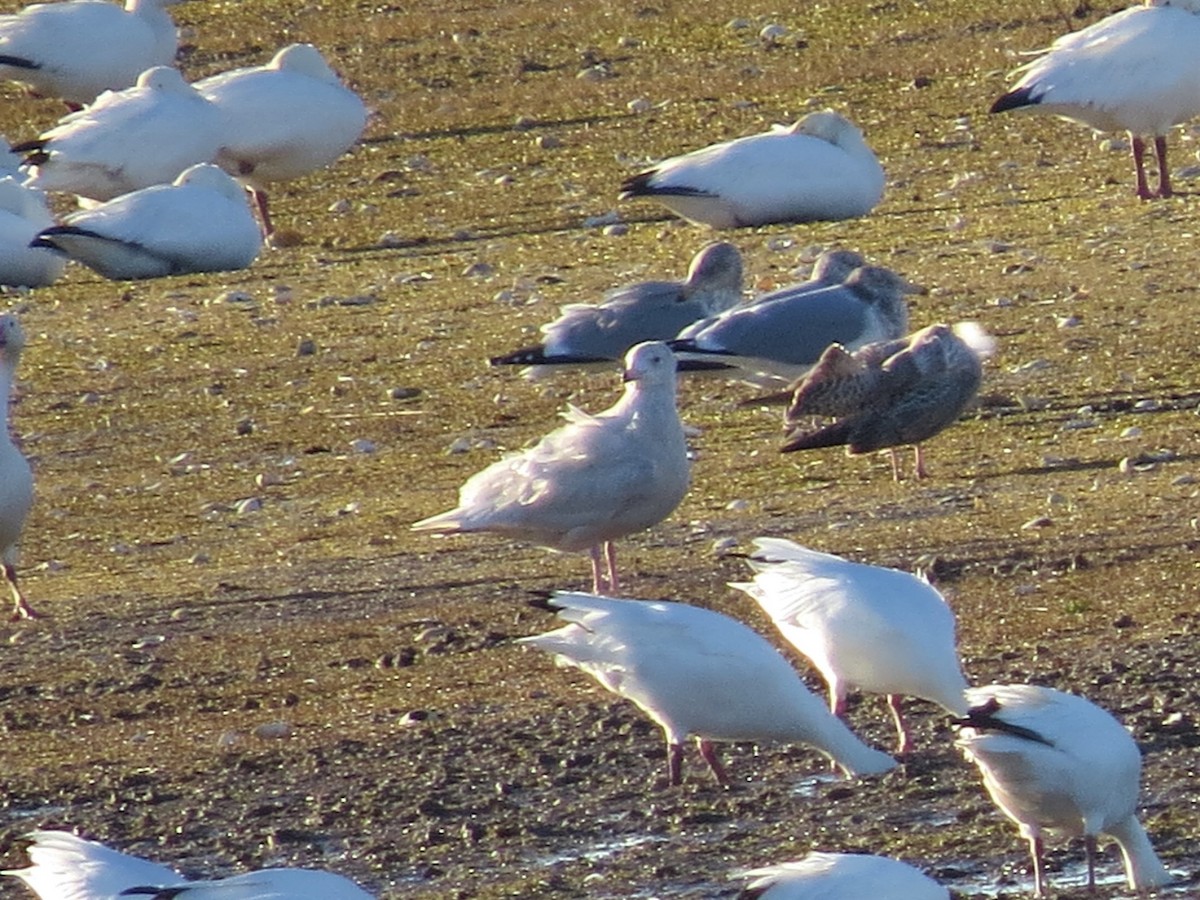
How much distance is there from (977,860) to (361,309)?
22.6ft

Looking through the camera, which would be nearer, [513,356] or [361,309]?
[513,356]

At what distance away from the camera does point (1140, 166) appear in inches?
511

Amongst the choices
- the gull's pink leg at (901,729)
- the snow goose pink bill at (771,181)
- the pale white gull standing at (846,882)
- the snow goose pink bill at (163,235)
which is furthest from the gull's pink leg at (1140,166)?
the pale white gull standing at (846,882)

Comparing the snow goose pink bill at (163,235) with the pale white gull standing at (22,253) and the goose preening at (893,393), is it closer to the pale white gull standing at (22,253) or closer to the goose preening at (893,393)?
the pale white gull standing at (22,253)

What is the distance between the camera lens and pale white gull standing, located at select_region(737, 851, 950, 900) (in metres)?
5.08

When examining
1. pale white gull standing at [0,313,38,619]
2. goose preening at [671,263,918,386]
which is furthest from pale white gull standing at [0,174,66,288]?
pale white gull standing at [0,313,38,619]

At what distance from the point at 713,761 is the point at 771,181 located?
6.66 meters

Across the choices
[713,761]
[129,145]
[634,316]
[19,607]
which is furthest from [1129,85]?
[713,761]

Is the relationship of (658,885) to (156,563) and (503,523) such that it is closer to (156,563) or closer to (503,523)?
(503,523)

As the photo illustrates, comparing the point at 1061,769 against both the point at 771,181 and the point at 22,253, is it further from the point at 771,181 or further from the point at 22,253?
the point at 22,253

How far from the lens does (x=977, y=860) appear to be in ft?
19.4

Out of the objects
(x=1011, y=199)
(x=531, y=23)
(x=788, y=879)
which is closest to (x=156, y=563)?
(x=788, y=879)

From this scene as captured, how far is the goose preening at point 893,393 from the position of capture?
363 inches

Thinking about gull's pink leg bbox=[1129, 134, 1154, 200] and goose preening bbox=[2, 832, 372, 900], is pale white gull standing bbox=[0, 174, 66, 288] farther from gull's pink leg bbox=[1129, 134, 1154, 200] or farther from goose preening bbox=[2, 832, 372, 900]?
goose preening bbox=[2, 832, 372, 900]
